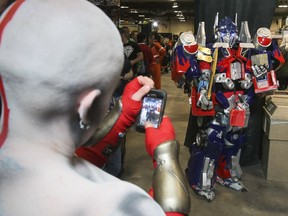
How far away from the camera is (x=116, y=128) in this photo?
100 cm

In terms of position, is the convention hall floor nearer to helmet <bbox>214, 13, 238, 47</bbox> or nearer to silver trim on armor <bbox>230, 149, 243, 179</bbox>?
silver trim on armor <bbox>230, 149, 243, 179</bbox>

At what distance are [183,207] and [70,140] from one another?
→ 360 millimetres

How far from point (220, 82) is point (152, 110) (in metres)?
1.91

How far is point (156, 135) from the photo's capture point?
35.5 inches

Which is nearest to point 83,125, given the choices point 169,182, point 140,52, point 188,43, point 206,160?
point 169,182

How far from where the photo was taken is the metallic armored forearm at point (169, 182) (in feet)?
2.64

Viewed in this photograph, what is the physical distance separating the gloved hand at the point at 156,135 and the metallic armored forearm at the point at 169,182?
15mm

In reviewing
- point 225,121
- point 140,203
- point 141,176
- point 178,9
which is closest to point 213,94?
point 225,121

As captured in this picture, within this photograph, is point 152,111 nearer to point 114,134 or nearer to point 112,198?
point 114,134

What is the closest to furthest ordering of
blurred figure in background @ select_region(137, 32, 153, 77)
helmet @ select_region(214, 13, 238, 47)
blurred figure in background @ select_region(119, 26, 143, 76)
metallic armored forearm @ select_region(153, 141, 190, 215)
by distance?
metallic armored forearm @ select_region(153, 141, 190, 215)
helmet @ select_region(214, 13, 238, 47)
blurred figure in background @ select_region(119, 26, 143, 76)
blurred figure in background @ select_region(137, 32, 153, 77)

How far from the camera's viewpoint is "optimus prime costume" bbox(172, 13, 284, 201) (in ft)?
9.07

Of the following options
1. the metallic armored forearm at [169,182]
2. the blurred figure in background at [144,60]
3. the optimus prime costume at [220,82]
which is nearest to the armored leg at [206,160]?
the optimus prime costume at [220,82]

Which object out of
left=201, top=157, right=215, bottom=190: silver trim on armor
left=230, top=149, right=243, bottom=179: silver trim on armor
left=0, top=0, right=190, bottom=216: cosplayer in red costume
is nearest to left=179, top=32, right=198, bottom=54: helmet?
left=201, top=157, right=215, bottom=190: silver trim on armor

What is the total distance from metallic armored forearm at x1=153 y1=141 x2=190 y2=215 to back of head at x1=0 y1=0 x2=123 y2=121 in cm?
36
